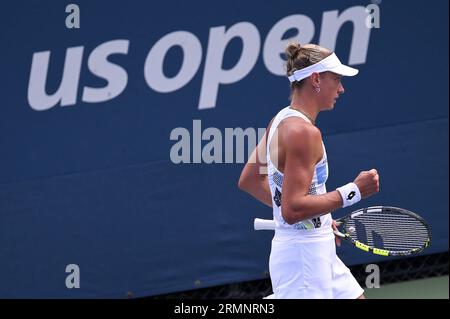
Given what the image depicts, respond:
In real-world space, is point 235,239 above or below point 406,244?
above

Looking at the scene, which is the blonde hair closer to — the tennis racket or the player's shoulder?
the player's shoulder

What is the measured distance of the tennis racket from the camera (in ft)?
12.9

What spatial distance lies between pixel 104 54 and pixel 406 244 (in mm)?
2299

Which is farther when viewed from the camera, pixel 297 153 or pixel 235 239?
pixel 235 239

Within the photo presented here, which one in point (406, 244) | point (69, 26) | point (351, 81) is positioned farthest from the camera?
point (351, 81)

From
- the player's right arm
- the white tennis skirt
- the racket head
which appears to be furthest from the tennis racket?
the player's right arm

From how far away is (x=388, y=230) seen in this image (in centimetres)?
397

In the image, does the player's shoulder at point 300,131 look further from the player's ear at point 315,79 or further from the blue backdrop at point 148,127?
the blue backdrop at point 148,127

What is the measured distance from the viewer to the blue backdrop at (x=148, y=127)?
5.50 meters

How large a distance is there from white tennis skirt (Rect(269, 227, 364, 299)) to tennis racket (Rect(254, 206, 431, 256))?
0.28 m

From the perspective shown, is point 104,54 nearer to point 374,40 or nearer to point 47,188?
point 47,188

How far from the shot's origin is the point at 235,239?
226 inches

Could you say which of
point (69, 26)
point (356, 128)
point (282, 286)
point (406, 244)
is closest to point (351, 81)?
point (356, 128)

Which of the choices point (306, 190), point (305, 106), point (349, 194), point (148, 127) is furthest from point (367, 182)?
point (148, 127)
